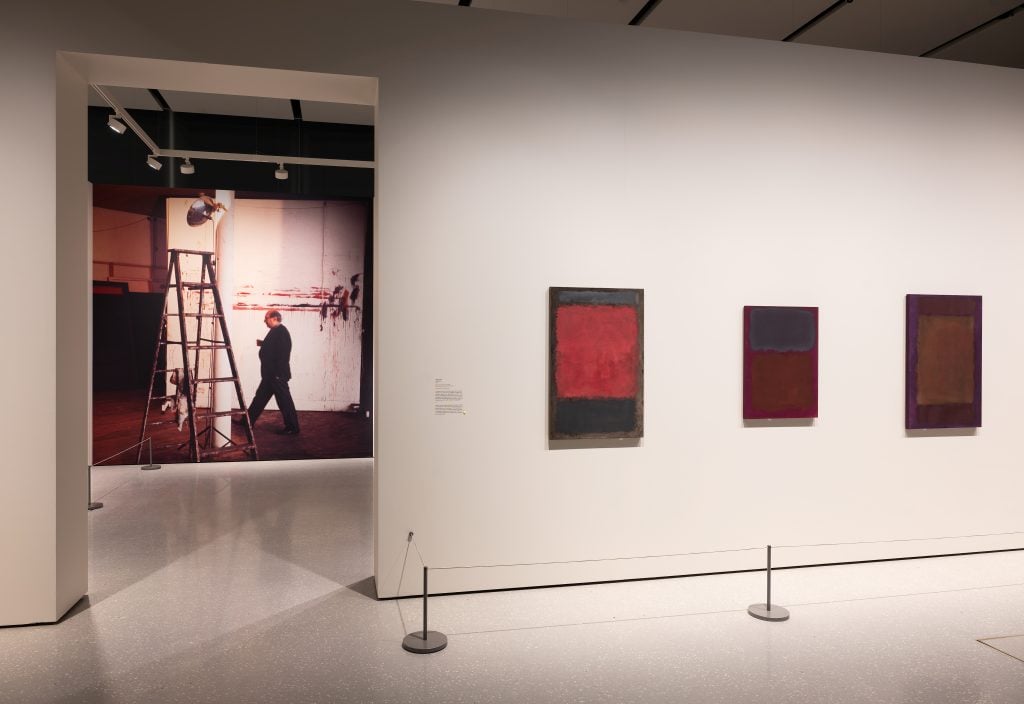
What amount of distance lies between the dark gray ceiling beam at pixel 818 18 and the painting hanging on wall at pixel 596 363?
3.83 meters

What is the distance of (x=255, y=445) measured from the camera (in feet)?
37.4

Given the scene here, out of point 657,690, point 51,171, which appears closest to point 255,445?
point 51,171

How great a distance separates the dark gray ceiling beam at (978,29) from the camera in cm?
718

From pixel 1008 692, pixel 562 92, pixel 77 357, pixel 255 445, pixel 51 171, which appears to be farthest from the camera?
pixel 255 445

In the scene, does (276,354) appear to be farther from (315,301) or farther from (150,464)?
(150,464)

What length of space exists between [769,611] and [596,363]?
2.25m

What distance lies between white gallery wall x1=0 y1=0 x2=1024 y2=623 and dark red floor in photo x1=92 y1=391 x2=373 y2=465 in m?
6.02

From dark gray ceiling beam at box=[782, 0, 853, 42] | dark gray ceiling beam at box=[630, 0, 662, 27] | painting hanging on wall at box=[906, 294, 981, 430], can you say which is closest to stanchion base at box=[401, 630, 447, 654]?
painting hanging on wall at box=[906, 294, 981, 430]

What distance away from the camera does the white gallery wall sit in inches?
201

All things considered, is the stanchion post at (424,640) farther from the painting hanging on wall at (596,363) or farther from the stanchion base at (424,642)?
the painting hanging on wall at (596,363)

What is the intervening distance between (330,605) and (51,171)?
3681 mm

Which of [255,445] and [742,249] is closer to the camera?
[742,249]

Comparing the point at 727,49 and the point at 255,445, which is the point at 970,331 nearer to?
the point at 727,49

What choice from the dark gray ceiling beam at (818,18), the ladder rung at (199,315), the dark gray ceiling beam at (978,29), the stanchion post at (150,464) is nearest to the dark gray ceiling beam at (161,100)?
the ladder rung at (199,315)
